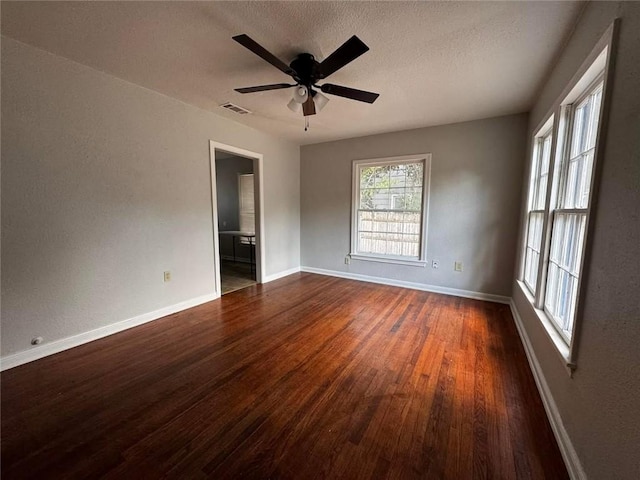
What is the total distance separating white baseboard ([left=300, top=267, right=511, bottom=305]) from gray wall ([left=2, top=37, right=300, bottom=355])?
7.38 ft

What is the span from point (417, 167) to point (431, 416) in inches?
133

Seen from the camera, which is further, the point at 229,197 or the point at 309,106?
the point at 229,197

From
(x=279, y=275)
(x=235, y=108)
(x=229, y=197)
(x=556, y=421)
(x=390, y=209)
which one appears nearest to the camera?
(x=556, y=421)

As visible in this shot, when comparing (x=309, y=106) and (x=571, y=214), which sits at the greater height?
(x=309, y=106)

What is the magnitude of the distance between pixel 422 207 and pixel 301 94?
8.42ft

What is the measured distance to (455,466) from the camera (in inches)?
51.3

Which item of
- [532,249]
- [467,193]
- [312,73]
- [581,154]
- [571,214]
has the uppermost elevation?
[312,73]

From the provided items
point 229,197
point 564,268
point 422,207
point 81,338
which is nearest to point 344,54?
point 564,268

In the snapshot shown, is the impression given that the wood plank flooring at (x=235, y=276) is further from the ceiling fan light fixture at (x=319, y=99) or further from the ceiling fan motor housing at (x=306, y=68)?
the ceiling fan motor housing at (x=306, y=68)

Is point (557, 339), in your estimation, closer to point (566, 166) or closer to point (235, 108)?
point (566, 166)

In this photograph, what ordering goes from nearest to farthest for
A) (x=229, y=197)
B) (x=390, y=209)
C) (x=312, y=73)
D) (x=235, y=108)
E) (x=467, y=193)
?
1. (x=312, y=73)
2. (x=235, y=108)
3. (x=467, y=193)
4. (x=390, y=209)
5. (x=229, y=197)

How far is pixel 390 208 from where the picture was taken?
437cm

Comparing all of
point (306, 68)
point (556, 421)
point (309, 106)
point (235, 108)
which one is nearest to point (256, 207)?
point (235, 108)

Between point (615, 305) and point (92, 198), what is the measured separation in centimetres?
359
